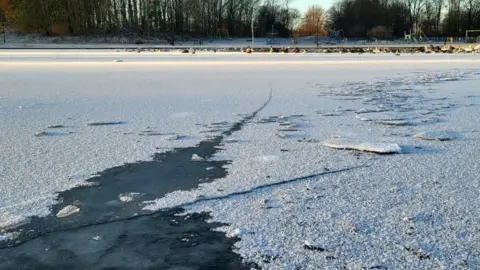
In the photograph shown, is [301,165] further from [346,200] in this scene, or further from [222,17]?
[222,17]

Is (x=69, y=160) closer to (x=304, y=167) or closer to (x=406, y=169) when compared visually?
(x=304, y=167)

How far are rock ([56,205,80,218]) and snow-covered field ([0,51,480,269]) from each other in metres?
0.10

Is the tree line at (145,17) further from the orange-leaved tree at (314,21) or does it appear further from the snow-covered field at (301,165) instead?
the snow-covered field at (301,165)

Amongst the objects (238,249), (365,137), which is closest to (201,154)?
(365,137)

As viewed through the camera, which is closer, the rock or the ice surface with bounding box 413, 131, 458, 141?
the rock

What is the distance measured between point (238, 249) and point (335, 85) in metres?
7.30

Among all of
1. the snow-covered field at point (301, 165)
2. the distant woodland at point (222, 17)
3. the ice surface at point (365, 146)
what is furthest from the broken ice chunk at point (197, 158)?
the distant woodland at point (222, 17)

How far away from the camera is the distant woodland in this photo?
2168 inches

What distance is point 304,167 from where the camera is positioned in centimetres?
336

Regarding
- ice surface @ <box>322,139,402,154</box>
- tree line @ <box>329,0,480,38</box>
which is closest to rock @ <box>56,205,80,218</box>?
ice surface @ <box>322,139,402,154</box>

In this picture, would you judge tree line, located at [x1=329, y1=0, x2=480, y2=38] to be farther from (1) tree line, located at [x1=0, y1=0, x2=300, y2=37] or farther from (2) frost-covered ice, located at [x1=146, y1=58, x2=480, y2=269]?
(2) frost-covered ice, located at [x1=146, y1=58, x2=480, y2=269]

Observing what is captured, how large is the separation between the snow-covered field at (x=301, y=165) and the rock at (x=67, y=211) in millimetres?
97

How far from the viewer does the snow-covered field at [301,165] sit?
2162 millimetres

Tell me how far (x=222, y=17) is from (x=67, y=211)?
66085mm
